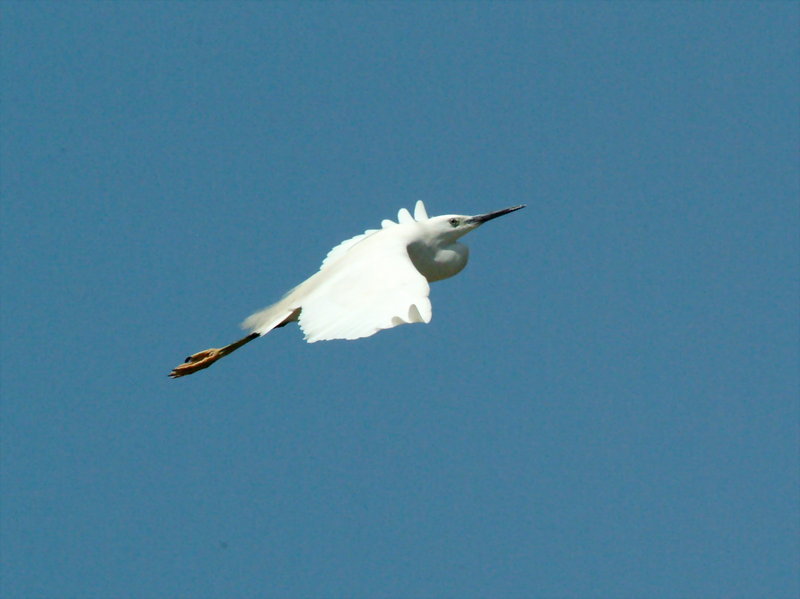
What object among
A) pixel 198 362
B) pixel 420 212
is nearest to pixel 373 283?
pixel 198 362

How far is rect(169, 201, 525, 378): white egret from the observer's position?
14.4 metres

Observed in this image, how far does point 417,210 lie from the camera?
1873cm

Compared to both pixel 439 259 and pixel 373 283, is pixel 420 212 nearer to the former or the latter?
pixel 439 259

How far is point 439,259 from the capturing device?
677 inches

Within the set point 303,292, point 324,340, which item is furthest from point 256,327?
point 324,340

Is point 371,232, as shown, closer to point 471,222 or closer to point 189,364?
point 471,222

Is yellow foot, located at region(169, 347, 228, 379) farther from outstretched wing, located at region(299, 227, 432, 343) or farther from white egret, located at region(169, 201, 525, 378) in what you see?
outstretched wing, located at region(299, 227, 432, 343)

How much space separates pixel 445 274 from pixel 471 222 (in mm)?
915

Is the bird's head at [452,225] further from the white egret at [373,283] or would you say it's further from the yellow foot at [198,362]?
the yellow foot at [198,362]

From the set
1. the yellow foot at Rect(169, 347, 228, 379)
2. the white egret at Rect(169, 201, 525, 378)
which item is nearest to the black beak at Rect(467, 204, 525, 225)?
the white egret at Rect(169, 201, 525, 378)

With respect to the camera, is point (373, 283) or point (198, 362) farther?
point (198, 362)

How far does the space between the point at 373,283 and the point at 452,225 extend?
2749mm

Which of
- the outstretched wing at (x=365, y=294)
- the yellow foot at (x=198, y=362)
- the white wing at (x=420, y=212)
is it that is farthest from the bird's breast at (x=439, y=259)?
the yellow foot at (x=198, y=362)

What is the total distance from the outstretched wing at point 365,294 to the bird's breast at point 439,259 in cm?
40
